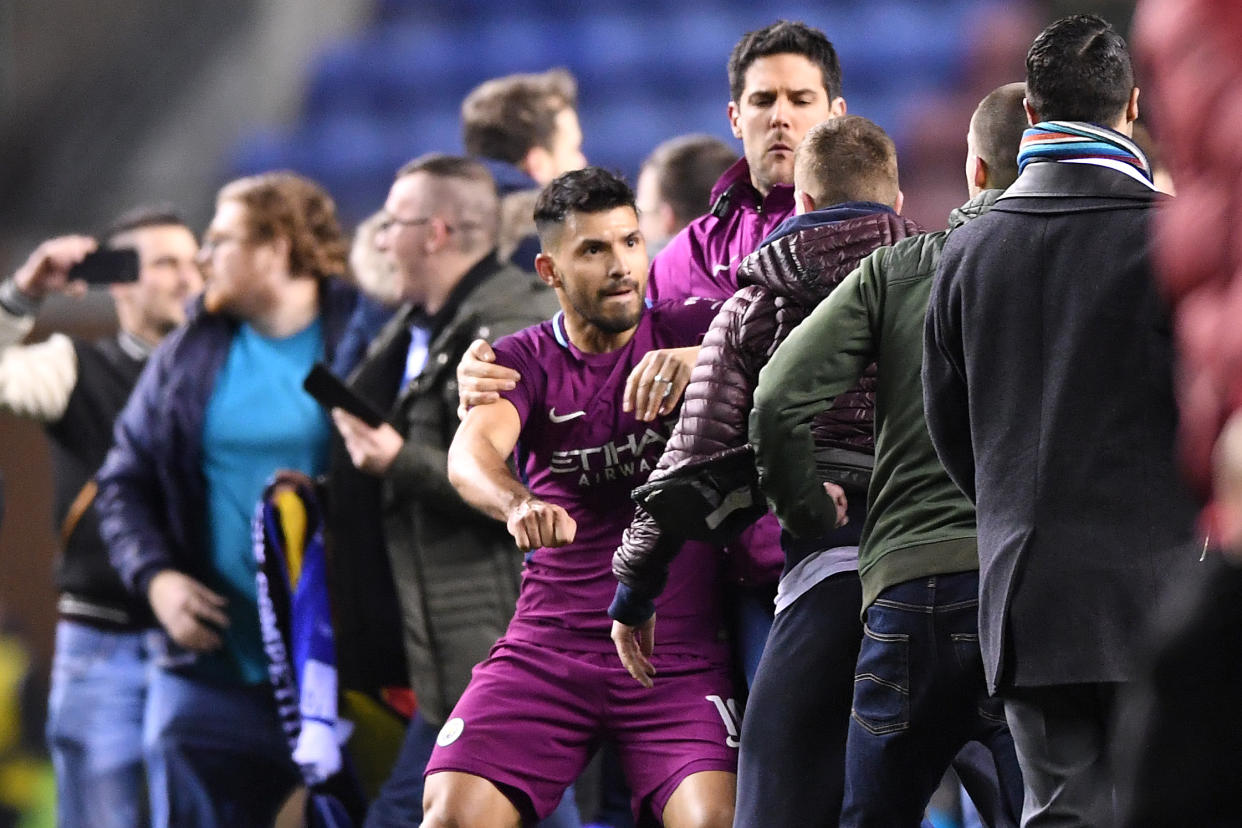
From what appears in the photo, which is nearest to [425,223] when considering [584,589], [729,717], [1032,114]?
[584,589]

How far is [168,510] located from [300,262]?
0.88 m

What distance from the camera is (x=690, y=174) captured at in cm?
628

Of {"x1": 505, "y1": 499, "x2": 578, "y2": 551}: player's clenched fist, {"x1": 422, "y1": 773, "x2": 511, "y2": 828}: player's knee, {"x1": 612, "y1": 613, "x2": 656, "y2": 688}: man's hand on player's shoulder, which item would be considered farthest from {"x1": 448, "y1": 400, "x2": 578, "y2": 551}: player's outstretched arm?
{"x1": 422, "y1": 773, "x2": 511, "y2": 828}: player's knee

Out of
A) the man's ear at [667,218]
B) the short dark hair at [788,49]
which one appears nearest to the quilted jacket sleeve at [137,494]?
the man's ear at [667,218]

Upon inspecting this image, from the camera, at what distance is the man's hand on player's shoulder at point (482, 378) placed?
4102mm

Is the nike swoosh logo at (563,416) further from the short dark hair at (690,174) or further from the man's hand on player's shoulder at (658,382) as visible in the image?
the short dark hair at (690,174)

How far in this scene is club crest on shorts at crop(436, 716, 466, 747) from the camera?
398 cm

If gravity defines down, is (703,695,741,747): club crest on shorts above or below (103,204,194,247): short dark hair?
below

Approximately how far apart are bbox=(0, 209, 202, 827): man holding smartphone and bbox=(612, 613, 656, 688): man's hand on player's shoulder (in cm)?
262

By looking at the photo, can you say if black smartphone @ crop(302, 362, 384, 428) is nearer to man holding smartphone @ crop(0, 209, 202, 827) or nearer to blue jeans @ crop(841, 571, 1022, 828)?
man holding smartphone @ crop(0, 209, 202, 827)

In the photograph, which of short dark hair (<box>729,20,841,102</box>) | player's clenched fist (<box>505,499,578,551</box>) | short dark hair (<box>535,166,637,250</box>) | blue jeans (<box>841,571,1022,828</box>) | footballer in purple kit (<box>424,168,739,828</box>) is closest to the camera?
blue jeans (<box>841,571,1022,828</box>)

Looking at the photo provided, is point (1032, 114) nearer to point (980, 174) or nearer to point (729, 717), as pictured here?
point (980, 174)

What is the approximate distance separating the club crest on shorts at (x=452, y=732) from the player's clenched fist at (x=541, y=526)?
1.75 ft

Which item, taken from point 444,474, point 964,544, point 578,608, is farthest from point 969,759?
point 444,474
